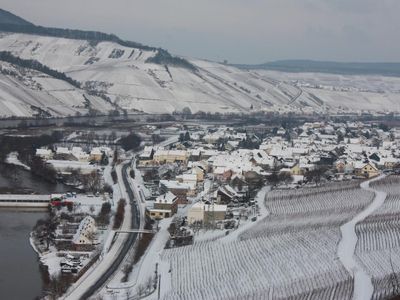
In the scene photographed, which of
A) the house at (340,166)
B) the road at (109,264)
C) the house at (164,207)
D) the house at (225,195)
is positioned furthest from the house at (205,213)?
the house at (340,166)

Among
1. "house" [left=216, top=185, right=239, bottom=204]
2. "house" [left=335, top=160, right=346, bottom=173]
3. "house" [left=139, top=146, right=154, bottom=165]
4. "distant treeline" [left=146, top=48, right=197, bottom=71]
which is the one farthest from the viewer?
"distant treeline" [left=146, top=48, right=197, bottom=71]

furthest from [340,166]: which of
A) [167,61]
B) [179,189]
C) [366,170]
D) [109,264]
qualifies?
[167,61]

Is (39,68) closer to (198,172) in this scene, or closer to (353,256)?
(198,172)

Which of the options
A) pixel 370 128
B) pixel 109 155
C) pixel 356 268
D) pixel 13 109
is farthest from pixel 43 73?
pixel 356 268

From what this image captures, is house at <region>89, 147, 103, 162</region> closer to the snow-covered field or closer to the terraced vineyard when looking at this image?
the snow-covered field

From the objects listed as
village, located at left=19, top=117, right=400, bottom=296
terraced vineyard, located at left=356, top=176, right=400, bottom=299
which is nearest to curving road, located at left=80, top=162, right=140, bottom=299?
village, located at left=19, top=117, right=400, bottom=296

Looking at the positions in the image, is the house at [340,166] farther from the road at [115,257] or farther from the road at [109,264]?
the road at [109,264]

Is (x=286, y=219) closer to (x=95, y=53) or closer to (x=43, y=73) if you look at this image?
(x=43, y=73)
